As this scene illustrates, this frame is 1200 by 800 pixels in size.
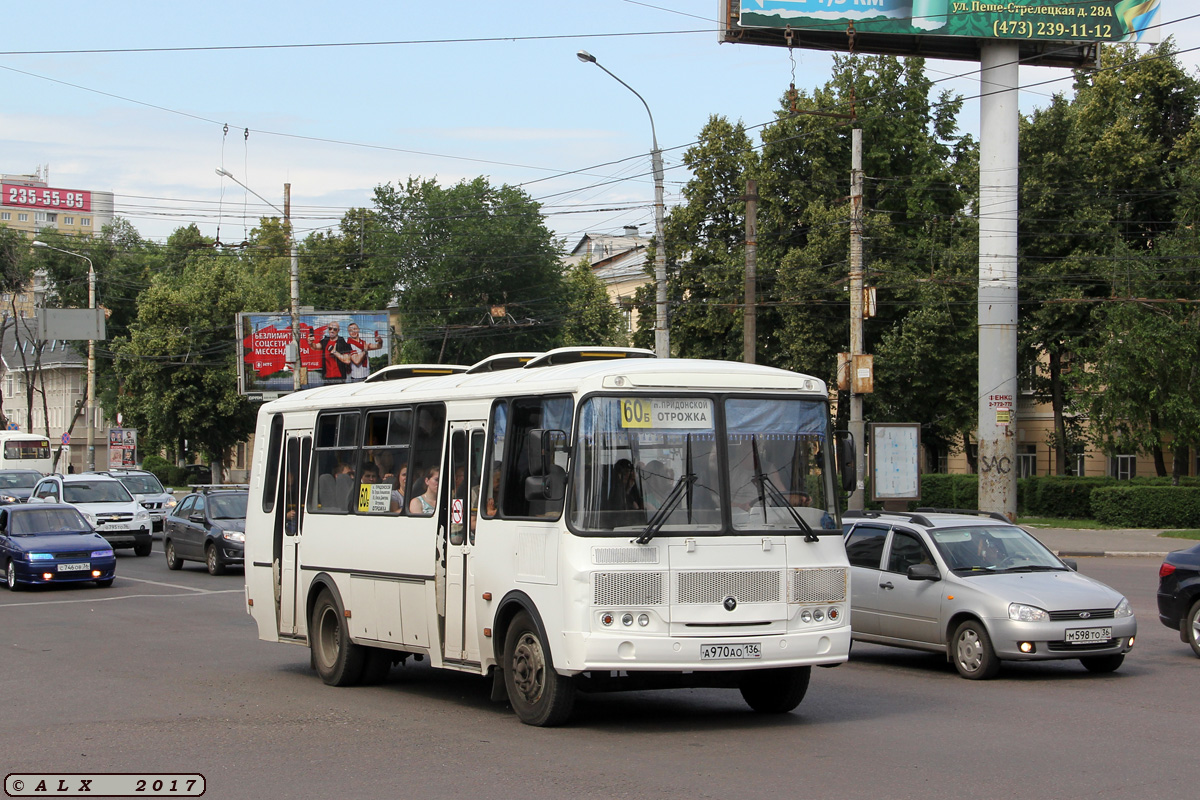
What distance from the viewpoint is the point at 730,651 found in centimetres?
951

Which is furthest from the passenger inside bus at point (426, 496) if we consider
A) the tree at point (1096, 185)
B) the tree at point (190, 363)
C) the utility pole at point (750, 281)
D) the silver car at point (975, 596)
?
the tree at point (190, 363)

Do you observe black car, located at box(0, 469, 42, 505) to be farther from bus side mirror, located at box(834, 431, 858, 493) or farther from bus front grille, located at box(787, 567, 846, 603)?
bus front grille, located at box(787, 567, 846, 603)

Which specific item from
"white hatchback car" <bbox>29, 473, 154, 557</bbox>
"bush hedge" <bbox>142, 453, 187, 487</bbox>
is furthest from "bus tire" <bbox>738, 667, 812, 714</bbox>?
"bush hedge" <bbox>142, 453, 187, 487</bbox>

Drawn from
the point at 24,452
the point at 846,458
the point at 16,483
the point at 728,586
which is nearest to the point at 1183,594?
the point at 846,458

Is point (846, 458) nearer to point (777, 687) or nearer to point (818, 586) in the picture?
point (818, 586)

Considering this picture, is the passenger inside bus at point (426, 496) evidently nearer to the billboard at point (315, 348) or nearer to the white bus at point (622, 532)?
the white bus at point (622, 532)

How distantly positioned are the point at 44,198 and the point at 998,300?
6594 inches

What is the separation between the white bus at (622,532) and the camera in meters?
9.41

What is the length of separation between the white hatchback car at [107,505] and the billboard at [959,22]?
2021 centimetres

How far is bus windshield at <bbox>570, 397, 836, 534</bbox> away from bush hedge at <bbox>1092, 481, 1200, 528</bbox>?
2892 centimetres

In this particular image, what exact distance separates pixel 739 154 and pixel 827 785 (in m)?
42.8

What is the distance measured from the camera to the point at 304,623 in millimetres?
13289

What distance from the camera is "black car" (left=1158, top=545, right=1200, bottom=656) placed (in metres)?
13.7

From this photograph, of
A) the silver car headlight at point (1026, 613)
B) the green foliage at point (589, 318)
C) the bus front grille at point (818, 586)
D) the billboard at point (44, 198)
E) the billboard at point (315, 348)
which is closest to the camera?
the bus front grille at point (818, 586)
